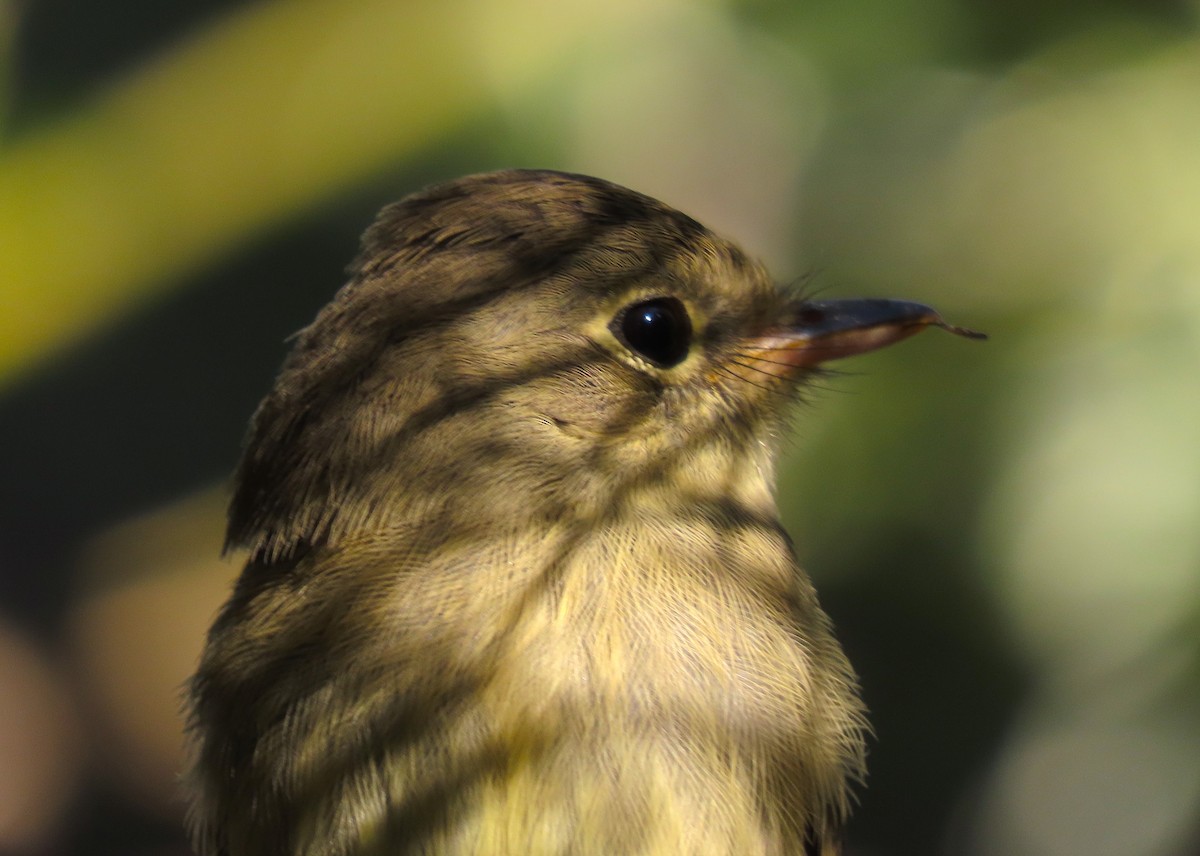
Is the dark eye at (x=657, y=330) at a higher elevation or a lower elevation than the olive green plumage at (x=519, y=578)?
higher

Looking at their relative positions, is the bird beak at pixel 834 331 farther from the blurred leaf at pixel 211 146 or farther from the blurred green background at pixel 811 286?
the blurred leaf at pixel 211 146

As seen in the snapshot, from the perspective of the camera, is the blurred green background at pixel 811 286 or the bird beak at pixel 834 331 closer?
the bird beak at pixel 834 331

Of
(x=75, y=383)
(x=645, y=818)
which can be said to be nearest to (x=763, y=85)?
(x=75, y=383)

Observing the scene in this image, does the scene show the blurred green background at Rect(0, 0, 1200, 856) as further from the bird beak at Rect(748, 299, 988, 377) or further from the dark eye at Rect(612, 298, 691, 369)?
the dark eye at Rect(612, 298, 691, 369)

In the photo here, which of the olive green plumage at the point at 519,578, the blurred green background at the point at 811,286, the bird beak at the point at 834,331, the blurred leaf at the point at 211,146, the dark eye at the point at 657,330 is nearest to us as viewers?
the olive green plumage at the point at 519,578

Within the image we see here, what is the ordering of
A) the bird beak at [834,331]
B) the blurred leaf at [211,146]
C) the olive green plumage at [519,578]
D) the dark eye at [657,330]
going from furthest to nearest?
the blurred leaf at [211,146] < the bird beak at [834,331] < the dark eye at [657,330] < the olive green plumage at [519,578]

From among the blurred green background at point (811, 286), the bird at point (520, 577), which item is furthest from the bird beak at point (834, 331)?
the blurred green background at point (811, 286)
